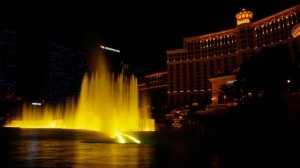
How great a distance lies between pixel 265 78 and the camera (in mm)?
40438

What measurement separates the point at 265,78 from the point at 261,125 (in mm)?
16079

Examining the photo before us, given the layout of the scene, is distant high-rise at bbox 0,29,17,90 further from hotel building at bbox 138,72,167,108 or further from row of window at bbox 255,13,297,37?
row of window at bbox 255,13,297,37

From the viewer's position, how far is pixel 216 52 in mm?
107375

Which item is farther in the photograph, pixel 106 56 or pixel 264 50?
pixel 106 56

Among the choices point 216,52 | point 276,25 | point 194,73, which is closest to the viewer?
point 276,25

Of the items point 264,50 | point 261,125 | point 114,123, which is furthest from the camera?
point 264,50

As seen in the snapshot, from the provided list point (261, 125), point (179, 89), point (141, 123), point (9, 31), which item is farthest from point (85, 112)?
point (9, 31)

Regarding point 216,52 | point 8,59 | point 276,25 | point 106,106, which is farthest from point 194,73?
point 106,106

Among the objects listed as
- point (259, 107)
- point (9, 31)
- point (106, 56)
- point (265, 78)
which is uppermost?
point (9, 31)

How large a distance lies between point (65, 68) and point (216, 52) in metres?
68.1

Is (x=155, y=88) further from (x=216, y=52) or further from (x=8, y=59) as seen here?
(x=8, y=59)

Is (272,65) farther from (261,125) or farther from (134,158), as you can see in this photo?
(134,158)

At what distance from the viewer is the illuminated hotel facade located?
86.4 m

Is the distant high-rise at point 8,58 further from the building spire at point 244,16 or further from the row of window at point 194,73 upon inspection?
the building spire at point 244,16
